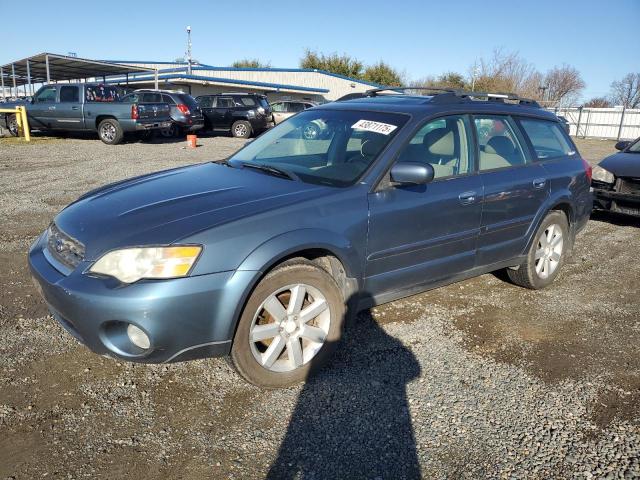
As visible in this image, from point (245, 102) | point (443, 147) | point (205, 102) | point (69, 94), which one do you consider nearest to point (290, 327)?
point (443, 147)

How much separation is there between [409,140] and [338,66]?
5507 cm

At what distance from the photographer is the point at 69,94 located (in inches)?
626

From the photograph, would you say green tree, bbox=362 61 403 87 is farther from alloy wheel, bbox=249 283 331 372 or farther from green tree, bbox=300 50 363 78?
alloy wheel, bbox=249 283 331 372

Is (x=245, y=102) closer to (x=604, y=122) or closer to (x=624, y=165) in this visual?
(x=624, y=165)

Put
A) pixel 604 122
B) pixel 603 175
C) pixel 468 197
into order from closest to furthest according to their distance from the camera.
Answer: pixel 468 197
pixel 603 175
pixel 604 122

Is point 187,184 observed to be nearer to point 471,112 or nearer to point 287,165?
point 287,165

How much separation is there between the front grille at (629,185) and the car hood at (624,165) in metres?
0.07

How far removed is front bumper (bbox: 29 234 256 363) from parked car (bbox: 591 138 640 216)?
6.47 meters

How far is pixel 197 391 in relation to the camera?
9.80ft

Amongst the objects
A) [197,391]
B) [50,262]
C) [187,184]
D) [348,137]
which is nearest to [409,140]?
[348,137]

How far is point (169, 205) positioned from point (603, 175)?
671 cm

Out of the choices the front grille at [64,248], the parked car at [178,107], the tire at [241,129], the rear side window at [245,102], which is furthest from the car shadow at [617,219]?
the rear side window at [245,102]

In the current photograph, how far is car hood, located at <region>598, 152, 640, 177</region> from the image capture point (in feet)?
23.4

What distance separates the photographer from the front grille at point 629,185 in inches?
279
